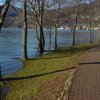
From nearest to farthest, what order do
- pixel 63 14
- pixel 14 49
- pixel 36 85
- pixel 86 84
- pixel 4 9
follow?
1. pixel 86 84
2. pixel 36 85
3. pixel 4 9
4. pixel 14 49
5. pixel 63 14

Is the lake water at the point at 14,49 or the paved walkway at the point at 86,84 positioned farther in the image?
the lake water at the point at 14,49

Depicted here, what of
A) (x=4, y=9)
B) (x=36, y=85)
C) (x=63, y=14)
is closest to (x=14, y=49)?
(x=63, y=14)

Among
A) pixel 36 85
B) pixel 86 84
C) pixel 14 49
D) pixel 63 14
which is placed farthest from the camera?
pixel 63 14

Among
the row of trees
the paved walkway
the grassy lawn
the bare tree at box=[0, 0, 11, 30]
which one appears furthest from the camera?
the row of trees

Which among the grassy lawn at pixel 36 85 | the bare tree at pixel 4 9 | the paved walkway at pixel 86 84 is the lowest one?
the grassy lawn at pixel 36 85

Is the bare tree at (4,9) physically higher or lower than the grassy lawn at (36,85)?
higher

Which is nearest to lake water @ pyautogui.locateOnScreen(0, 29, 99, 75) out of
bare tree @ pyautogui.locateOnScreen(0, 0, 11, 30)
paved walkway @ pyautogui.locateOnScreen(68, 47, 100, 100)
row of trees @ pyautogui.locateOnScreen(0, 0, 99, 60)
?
row of trees @ pyautogui.locateOnScreen(0, 0, 99, 60)

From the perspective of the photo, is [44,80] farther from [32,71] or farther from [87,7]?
[87,7]

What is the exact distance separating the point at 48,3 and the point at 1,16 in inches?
983

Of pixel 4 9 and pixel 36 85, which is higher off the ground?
pixel 4 9

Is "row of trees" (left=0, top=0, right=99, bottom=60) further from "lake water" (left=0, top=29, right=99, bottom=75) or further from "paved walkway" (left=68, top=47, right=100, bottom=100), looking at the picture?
"paved walkway" (left=68, top=47, right=100, bottom=100)

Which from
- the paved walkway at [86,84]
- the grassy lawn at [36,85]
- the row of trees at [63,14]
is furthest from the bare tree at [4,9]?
the row of trees at [63,14]

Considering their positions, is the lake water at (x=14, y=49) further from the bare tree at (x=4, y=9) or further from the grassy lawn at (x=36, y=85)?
the bare tree at (x=4, y=9)

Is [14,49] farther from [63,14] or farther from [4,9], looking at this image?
[4,9]
